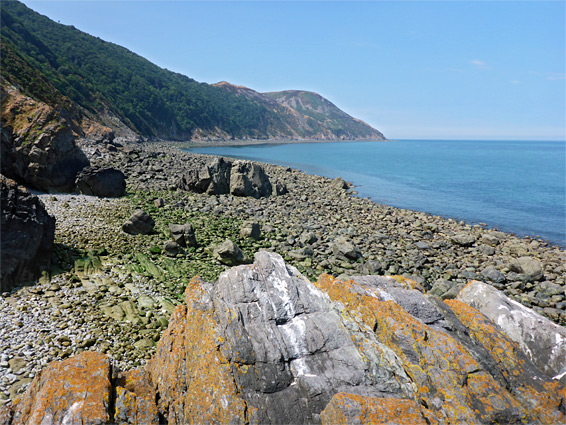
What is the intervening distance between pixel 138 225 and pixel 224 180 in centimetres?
1585

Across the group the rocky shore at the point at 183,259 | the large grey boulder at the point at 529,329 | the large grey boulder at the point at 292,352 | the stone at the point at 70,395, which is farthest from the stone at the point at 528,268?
the stone at the point at 70,395

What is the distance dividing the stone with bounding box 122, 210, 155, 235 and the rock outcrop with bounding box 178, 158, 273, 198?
1371cm

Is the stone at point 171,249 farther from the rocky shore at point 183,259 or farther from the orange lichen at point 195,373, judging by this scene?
the orange lichen at point 195,373

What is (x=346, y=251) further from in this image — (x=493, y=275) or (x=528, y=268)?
(x=528, y=268)

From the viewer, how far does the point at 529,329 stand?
7.08 m

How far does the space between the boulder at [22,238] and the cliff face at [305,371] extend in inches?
326

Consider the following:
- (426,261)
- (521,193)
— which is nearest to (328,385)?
(426,261)

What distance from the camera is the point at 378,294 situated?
7.76m

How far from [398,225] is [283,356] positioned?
1019 inches

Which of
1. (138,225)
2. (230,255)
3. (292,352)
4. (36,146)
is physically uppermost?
(36,146)

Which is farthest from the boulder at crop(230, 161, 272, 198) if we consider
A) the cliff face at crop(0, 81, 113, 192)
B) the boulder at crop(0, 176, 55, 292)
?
the boulder at crop(0, 176, 55, 292)

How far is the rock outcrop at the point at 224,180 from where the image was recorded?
33844mm

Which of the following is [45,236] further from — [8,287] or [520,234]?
[520,234]

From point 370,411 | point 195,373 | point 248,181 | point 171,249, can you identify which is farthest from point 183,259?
point 248,181
